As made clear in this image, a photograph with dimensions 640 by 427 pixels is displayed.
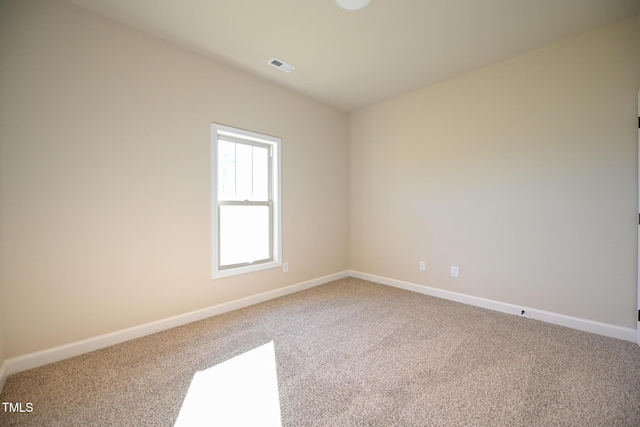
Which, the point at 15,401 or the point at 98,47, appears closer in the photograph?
the point at 15,401

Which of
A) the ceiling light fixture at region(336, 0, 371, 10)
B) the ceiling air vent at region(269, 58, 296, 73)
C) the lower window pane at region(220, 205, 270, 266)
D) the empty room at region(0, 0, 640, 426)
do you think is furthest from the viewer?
the lower window pane at region(220, 205, 270, 266)

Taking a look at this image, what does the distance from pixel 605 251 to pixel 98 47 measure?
4566 millimetres

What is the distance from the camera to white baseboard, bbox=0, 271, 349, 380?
190cm

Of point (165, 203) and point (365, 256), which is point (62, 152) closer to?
point (165, 203)

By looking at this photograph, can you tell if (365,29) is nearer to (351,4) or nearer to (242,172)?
(351,4)

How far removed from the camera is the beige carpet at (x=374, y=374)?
4.87 ft

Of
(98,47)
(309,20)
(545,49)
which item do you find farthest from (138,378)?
(545,49)

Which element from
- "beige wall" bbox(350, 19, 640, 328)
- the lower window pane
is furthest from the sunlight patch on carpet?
"beige wall" bbox(350, 19, 640, 328)

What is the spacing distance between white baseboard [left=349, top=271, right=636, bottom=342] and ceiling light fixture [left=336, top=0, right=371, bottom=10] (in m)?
3.11

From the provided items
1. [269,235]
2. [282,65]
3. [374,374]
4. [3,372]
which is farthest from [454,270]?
[3,372]

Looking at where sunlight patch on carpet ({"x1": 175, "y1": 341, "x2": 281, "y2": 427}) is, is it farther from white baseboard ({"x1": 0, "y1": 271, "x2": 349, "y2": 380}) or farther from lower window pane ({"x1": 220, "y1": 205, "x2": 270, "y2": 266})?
lower window pane ({"x1": 220, "y1": 205, "x2": 270, "y2": 266})

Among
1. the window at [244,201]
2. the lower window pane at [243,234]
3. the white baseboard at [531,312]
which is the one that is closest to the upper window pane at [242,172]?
the window at [244,201]

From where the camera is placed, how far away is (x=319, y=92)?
3658mm

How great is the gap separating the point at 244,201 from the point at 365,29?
6.95 feet
